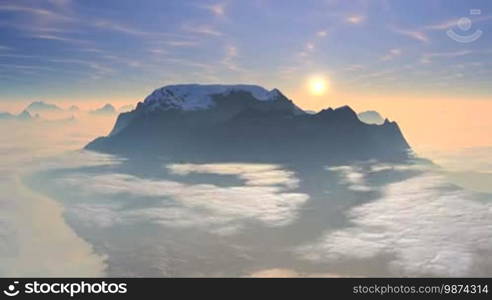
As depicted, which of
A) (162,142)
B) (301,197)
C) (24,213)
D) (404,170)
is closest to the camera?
(24,213)

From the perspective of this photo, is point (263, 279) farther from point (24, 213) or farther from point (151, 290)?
point (24, 213)

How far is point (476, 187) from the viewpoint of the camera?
5089 inches

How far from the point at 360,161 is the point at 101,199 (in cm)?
12790

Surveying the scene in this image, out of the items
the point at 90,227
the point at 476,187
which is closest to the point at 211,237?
the point at 90,227

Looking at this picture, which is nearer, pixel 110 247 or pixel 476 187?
pixel 110 247

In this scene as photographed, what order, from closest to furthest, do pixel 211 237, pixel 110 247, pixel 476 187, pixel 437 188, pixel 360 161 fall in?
pixel 110 247, pixel 211 237, pixel 437 188, pixel 476 187, pixel 360 161

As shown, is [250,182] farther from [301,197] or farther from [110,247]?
[110,247]

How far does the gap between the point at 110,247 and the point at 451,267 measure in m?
41.1

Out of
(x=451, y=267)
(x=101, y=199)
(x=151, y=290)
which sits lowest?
(x=151, y=290)

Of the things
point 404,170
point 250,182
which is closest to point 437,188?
point 404,170

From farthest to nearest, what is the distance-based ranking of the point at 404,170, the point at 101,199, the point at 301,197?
the point at 404,170
the point at 301,197
the point at 101,199

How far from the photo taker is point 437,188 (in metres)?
121

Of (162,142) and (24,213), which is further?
(162,142)

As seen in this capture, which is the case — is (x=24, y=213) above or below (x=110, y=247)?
above
